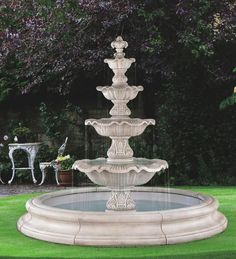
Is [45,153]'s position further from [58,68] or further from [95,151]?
[58,68]

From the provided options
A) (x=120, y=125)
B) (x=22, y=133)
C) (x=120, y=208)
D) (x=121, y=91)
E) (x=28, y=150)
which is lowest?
(x=120, y=208)

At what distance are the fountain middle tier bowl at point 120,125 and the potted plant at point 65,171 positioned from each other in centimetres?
593

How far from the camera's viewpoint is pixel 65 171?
13.8m

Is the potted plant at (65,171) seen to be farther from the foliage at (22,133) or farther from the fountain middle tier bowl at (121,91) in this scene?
the fountain middle tier bowl at (121,91)

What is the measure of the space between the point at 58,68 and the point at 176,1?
294 cm

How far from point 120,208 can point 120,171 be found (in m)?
0.72

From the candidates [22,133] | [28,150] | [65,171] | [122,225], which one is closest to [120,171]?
[122,225]

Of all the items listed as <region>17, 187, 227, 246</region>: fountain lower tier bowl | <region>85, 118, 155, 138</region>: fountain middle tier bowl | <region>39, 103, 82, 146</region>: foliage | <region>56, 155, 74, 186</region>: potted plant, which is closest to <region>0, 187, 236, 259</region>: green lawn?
<region>17, 187, 227, 246</region>: fountain lower tier bowl

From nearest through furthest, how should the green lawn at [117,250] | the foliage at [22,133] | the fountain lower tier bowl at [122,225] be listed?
the green lawn at [117,250] → the fountain lower tier bowl at [122,225] → the foliage at [22,133]

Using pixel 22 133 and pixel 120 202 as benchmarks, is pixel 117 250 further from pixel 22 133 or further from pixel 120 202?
pixel 22 133

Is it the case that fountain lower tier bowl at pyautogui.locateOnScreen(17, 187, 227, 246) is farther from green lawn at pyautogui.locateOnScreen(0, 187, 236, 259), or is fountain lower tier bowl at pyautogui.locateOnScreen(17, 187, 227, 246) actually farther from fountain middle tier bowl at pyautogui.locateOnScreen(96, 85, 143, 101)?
fountain middle tier bowl at pyautogui.locateOnScreen(96, 85, 143, 101)

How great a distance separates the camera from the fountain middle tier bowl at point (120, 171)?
752cm

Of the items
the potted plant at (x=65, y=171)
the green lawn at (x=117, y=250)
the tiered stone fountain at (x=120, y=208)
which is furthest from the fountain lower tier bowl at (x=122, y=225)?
the potted plant at (x=65, y=171)

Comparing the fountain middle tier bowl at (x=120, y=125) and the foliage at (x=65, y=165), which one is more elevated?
the fountain middle tier bowl at (x=120, y=125)
